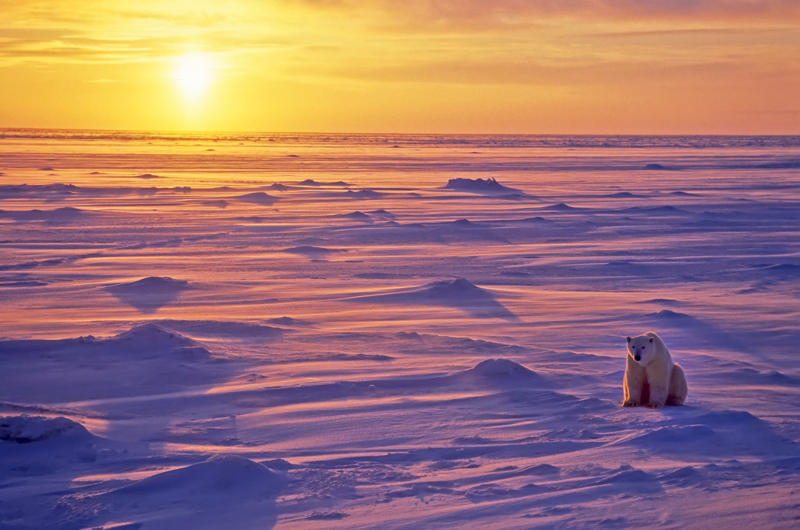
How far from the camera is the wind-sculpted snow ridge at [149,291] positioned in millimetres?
8195

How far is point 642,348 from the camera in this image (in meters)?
4.95

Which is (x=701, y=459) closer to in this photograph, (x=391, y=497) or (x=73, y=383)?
(x=391, y=497)

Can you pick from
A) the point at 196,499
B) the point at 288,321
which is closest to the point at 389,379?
the point at 288,321

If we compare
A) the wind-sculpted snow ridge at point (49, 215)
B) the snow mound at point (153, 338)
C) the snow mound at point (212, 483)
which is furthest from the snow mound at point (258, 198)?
the snow mound at point (212, 483)

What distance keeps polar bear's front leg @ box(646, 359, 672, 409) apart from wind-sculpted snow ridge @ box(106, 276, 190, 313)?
15.5ft

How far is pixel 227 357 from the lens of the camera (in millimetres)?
6316

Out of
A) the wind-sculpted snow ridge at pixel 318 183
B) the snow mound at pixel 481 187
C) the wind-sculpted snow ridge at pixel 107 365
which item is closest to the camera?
the wind-sculpted snow ridge at pixel 107 365

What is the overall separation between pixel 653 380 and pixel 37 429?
349cm

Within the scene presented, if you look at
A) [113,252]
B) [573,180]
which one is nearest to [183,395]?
[113,252]

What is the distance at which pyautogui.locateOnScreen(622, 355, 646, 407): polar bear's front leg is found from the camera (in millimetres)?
5145

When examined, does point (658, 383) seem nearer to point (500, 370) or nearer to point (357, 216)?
point (500, 370)

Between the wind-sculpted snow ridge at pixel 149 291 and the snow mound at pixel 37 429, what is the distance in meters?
3.40

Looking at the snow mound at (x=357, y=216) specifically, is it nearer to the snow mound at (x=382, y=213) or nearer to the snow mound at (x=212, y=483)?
the snow mound at (x=382, y=213)

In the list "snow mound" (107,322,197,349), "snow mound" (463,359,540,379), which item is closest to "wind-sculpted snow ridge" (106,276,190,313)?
"snow mound" (107,322,197,349)
